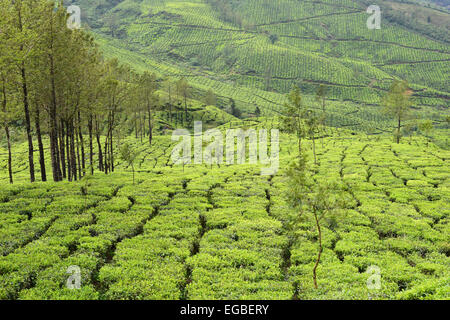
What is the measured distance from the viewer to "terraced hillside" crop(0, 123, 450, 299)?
1511cm

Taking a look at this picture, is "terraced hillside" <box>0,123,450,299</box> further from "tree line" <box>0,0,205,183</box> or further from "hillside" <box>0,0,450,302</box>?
"tree line" <box>0,0,205,183</box>

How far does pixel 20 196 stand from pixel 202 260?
19.8m

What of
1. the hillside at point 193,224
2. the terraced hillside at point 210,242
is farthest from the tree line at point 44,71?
the terraced hillside at point 210,242

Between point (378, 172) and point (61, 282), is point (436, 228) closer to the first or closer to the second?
point (378, 172)

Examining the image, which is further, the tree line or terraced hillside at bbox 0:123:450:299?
the tree line

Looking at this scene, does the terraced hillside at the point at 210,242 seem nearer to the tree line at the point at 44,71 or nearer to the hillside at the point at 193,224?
the hillside at the point at 193,224

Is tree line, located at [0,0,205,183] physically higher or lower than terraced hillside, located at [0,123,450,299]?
higher

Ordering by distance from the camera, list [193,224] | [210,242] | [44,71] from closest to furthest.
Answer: [210,242] < [193,224] < [44,71]

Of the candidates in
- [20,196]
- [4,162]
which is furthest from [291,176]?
[4,162]

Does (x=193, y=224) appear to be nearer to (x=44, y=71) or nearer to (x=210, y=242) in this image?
(x=210, y=242)

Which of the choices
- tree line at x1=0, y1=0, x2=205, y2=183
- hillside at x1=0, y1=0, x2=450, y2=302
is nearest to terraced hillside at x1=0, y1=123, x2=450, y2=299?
hillside at x1=0, y1=0, x2=450, y2=302

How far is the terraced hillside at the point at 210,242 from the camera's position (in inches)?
595

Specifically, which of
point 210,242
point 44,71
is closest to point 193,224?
point 210,242

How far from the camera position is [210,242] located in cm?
2089
